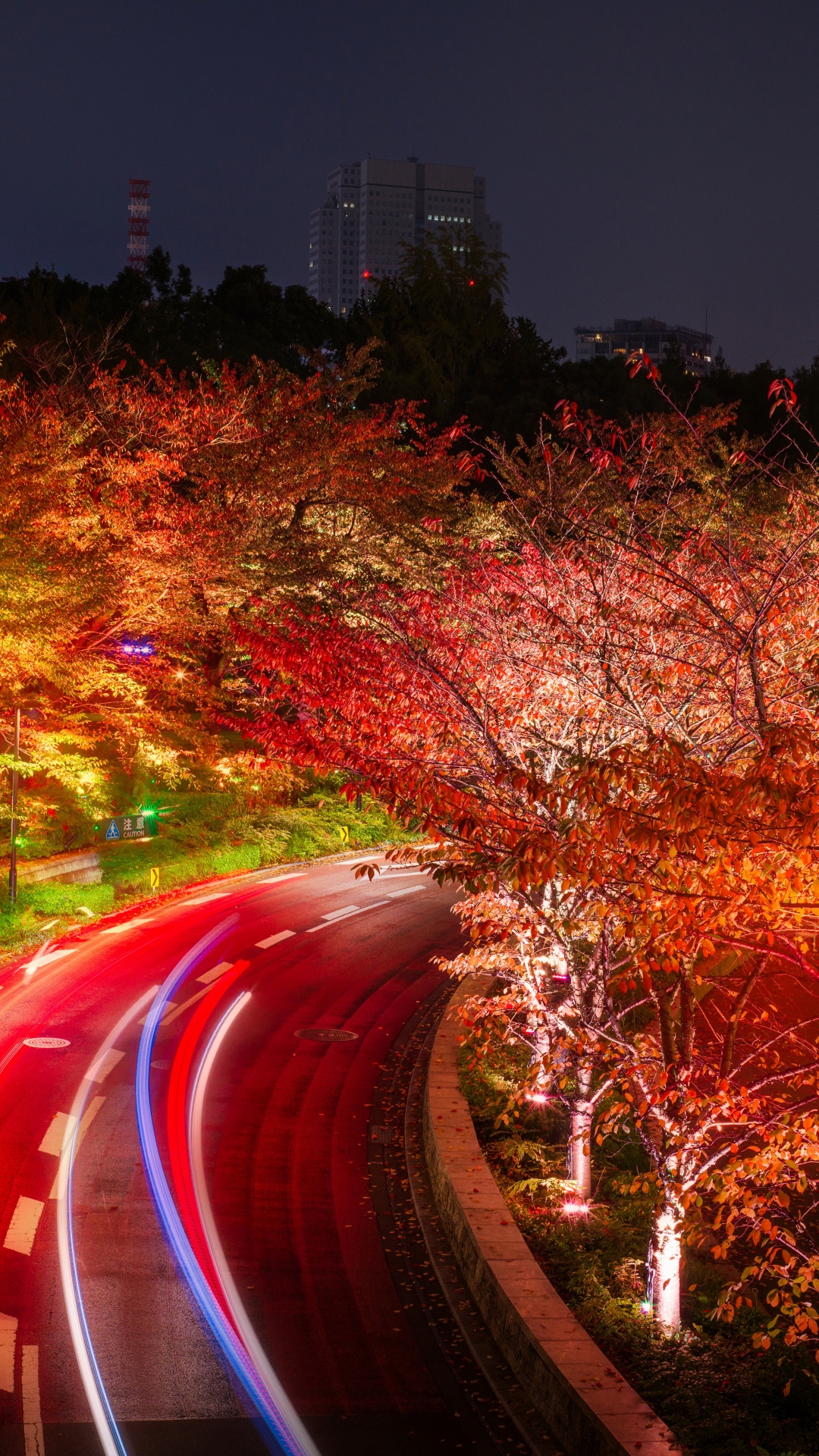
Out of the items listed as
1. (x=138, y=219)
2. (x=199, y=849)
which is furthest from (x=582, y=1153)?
(x=138, y=219)

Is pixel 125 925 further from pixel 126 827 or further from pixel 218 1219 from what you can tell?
pixel 218 1219

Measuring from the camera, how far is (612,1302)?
7.32 metres

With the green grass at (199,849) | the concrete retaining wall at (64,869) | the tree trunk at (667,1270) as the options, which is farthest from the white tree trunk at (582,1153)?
the concrete retaining wall at (64,869)

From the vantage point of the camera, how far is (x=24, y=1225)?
30.6 ft

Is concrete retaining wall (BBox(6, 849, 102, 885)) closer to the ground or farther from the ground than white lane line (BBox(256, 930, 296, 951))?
farther from the ground

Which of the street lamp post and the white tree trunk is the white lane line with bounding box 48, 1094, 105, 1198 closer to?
the white tree trunk

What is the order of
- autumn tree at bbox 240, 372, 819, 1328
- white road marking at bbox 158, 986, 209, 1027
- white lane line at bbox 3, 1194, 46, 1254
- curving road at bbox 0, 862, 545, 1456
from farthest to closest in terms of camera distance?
white road marking at bbox 158, 986, 209, 1027 → white lane line at bbox 3, 1194, 46, 1254 → curving road at bbox 0, 862, 545, 1456 → autumn tree at bbox 240, 372, 819, 1328

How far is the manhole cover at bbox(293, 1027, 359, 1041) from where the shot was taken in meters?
15.5

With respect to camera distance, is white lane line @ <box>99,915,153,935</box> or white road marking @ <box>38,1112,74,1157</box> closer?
white road marking @ <box>38,1112,74,1157</box>

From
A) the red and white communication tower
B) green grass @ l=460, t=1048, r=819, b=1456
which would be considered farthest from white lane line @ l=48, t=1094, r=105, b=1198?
the red and white communication tower

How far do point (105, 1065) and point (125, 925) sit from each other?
760 centimetres

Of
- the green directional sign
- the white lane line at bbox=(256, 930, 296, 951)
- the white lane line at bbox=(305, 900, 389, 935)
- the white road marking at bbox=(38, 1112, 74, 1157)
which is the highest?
the green directional sign

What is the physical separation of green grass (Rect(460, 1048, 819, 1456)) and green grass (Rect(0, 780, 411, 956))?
11913 millimetres

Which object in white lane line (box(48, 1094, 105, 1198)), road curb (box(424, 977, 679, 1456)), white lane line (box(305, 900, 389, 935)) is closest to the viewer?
road curb (box(424, 977, 679, 1456))
